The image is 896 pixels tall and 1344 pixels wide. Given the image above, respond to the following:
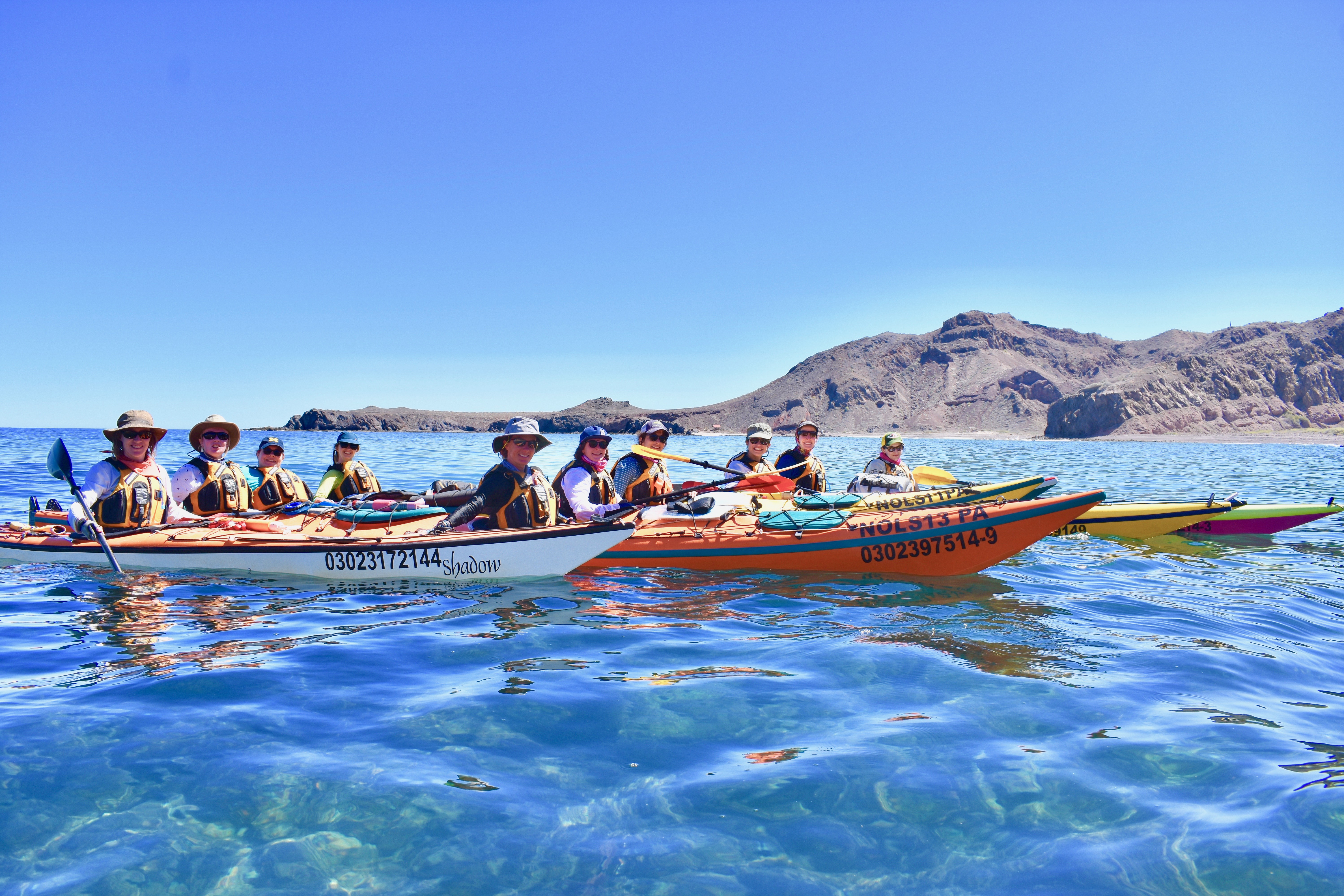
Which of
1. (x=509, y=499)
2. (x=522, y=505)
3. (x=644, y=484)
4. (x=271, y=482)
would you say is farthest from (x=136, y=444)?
(x=644, y=484)

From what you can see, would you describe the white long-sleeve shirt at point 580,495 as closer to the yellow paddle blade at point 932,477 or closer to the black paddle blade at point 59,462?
the black paddle blade at point 59,462

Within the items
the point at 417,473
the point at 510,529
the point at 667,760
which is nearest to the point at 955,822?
the point at 667,760

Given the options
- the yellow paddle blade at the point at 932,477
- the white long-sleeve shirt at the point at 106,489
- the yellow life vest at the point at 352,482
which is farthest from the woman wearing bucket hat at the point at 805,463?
the white long-sleeve shirt at the point at 106,489

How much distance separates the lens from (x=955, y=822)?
12.3 feet

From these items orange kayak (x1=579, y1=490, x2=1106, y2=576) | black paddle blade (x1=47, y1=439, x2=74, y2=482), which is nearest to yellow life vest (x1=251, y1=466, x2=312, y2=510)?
black paddle blade (x1=47, y1=439, x2=74, y2=482)

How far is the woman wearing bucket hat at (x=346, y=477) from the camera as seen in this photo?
Result: 12812mm

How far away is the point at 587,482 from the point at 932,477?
758 cm

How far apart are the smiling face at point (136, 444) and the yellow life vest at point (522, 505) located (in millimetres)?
4065

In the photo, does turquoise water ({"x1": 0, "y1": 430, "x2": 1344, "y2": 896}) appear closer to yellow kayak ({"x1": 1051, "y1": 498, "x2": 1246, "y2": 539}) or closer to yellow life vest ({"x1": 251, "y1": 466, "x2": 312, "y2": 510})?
yellow life vest ({"x1": 251, "y1": 466, "x2": 312, "y2": 510})

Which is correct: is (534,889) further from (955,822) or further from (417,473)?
(417,473)

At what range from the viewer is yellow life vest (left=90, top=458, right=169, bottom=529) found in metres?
9.40

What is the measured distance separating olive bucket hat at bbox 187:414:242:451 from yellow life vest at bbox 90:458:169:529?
0.96 meters

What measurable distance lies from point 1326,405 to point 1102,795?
541ft

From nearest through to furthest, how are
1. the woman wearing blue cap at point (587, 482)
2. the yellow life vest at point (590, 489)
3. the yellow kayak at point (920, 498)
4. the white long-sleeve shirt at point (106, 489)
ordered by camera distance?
the white long-sleeve shirt at point (106, 489), the woman wearing blue cap at point (587, 482), the yellow life vest at point (590, 489), the yellow kayak at point (920, 498)
